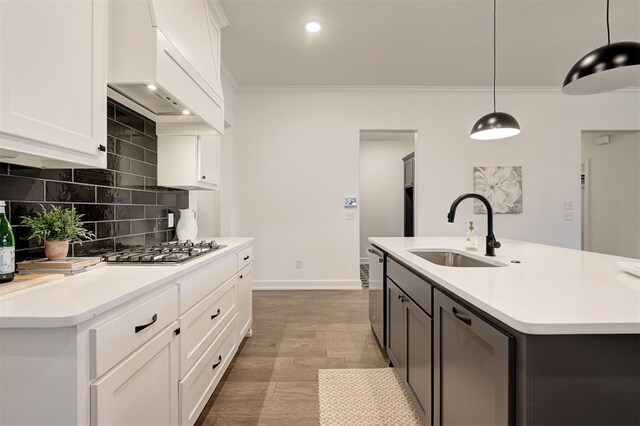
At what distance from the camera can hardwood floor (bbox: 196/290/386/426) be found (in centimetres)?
178

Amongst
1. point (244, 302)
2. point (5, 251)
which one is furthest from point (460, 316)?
point (244, 302)

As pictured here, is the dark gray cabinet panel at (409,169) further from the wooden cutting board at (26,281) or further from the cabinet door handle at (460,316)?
the wooden cutting board at (26,281)

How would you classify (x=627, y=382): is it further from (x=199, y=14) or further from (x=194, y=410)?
(x=199, y=14)

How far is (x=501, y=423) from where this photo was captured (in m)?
0.84

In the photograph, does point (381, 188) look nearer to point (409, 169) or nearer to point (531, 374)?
point (409, 169)

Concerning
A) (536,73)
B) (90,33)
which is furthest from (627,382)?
(536,73)

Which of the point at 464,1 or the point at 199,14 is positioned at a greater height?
the point at 464,1

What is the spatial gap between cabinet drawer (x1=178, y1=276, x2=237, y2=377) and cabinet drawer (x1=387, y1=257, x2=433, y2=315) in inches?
42.7

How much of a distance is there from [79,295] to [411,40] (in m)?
3.57

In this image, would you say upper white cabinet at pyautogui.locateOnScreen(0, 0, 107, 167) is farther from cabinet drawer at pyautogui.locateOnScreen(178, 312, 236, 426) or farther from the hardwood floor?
the hardwood floor

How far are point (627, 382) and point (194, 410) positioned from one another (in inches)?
64.7

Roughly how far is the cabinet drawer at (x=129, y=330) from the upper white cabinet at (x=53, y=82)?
61 cm

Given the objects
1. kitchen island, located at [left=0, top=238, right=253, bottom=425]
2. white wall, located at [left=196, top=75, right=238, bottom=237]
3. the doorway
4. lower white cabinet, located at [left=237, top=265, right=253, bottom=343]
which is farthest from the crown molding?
kitchen island, located at [left=0, top=238, right=253, bottom=425]

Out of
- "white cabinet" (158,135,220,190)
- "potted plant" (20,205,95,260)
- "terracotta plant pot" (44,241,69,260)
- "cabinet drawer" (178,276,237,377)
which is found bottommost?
"cabinet drawer" (178,276,237,377)
